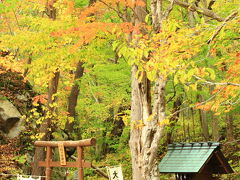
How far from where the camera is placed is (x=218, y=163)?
13086mm

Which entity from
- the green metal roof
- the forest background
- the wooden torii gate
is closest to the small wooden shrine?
the green metal roof

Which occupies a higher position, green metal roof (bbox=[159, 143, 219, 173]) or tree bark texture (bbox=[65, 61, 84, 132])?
tree bark texture (bbox=[65, 61, 84, 132])

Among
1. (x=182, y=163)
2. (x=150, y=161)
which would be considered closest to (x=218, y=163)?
(x=182, y=163)

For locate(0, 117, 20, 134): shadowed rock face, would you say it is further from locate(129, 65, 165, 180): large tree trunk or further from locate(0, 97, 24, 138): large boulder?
locate(129, 65, 165, 180): large tree trunk

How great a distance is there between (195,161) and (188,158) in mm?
289

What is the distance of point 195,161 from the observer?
1236 centimetres

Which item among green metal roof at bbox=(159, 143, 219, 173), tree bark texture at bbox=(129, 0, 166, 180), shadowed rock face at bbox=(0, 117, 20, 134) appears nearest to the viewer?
tree bark texture at bbox=(129, 0, 166, 180)

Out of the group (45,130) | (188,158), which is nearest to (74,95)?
(45,130)

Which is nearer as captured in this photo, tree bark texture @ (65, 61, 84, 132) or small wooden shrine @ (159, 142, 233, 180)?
small wooden shrine @ (159, 142, 233, 180)

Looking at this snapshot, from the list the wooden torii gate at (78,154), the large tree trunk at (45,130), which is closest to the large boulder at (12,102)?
the large tree trunk at (45,130)

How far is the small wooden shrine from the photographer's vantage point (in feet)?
40.4

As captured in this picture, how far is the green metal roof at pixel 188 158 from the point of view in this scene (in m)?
12.3

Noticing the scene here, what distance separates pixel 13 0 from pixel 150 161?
23.8ft

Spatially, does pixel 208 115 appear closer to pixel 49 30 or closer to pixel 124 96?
pixel 124 96
